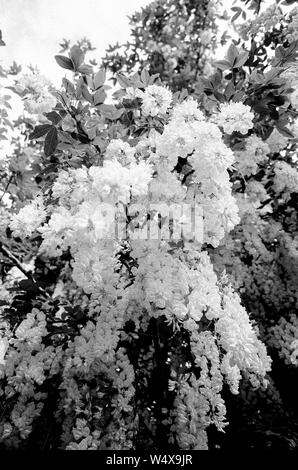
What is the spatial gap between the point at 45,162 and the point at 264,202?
1.88 metres

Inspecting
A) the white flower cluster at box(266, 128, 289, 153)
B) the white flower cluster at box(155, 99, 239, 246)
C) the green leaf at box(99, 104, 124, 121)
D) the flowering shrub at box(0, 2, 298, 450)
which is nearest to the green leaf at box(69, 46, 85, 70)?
the flowering shrub at box(0, 2, 298, 450)

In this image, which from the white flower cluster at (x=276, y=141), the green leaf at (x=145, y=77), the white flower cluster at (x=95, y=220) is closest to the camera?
the white flower cluster at (x=95, y=220)

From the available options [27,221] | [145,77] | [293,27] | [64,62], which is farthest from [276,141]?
[27,221]

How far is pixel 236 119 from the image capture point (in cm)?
176

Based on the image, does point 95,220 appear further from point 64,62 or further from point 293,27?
point 293,27

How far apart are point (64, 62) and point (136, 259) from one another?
106cm

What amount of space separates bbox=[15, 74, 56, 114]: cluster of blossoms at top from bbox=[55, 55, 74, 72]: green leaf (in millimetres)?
194

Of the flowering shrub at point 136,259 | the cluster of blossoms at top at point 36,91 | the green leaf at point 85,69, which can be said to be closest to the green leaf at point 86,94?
the flowering shrub at point 136,259

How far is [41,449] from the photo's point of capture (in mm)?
2107

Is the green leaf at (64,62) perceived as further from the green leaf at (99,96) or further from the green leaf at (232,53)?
the green leaf at (232,53)

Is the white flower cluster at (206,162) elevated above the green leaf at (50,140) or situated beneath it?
situated beneath

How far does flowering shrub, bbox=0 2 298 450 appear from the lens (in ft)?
4.99

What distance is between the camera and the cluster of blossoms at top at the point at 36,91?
75.4 inches

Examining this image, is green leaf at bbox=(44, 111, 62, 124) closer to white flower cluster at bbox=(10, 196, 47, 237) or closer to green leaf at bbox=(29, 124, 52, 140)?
green leaf at bbox=(29, 124, 52, 140)
